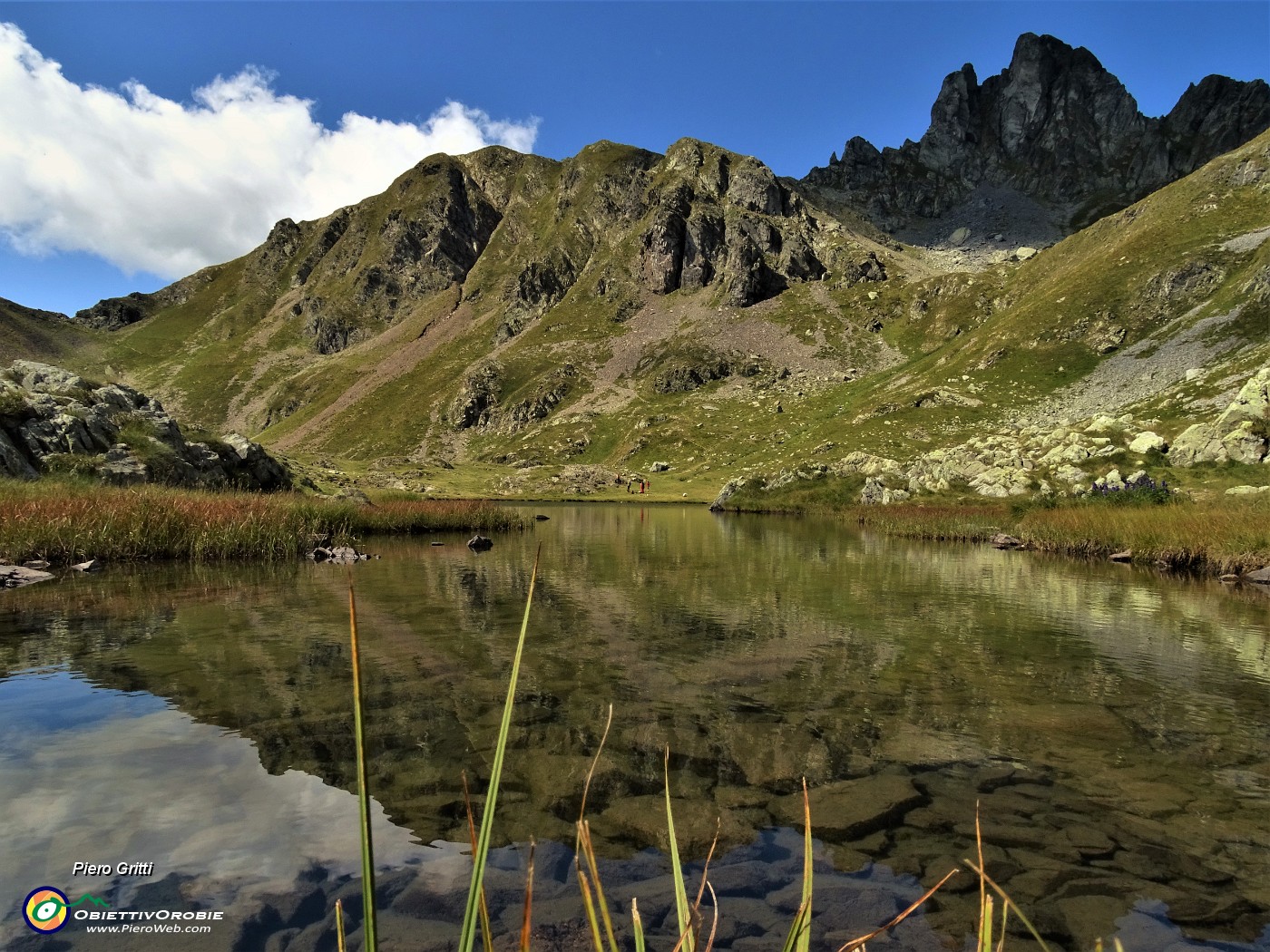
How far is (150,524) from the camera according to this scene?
75.0ft

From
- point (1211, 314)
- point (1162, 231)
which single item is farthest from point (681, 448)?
point (1162, 231)

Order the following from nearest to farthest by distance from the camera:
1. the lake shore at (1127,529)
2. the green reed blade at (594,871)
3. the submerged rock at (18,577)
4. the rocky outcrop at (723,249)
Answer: the green reed blade at (594,871), the submerged rock at (18,577), the lake shore at (1127,529), the rocky outcrop at (723,249)

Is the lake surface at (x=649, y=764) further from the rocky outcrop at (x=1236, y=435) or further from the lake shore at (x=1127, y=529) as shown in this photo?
the rocky outcrop at (x=1236, y=435)

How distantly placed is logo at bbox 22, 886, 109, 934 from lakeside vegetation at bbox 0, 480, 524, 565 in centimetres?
2100

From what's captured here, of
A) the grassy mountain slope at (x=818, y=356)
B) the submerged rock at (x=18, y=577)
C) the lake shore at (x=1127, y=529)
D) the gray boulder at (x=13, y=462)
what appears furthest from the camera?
the grassy mountain slope at (x=818, y=356)

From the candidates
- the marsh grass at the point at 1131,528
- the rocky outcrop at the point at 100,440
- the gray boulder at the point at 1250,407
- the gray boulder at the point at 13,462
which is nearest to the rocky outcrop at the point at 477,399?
the rocky outcrop at the point at 100,440

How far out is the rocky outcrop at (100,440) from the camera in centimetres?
3056

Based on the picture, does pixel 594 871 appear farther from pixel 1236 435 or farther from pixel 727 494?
pixel 727 494

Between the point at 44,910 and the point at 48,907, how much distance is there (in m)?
0.03

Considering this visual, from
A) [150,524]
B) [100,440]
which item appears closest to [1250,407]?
[150,524]

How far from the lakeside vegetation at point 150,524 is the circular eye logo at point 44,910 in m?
21.0

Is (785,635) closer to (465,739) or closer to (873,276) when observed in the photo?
(465,739)

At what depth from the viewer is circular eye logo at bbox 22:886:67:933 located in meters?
4.39

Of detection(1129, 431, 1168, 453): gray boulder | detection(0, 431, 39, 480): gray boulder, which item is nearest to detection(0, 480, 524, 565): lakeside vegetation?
detection(0, 431, 39, 480): gray boulder
